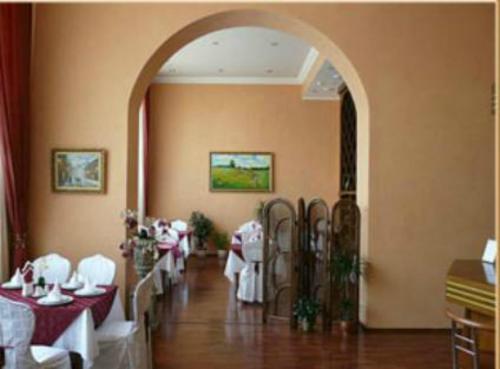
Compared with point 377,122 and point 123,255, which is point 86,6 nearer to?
point 123,255

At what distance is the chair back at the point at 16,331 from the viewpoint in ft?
9.80

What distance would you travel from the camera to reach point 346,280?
5465 mm

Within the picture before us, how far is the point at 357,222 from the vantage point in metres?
5.56

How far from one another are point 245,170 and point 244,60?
255cm

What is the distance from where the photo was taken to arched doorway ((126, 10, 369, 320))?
17.3 ft

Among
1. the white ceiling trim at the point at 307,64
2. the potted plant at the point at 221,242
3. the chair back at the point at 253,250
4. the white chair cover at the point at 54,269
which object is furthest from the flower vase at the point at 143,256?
the potted plant at the point at 221,242

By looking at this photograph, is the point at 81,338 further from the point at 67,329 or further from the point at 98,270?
the point at 98,270

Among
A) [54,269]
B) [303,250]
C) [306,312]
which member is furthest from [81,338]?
[303,250]

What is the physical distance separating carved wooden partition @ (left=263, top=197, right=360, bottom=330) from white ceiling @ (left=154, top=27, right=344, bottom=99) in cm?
300

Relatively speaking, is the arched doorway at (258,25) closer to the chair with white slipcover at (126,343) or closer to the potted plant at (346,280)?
the potted plant at (346,280)

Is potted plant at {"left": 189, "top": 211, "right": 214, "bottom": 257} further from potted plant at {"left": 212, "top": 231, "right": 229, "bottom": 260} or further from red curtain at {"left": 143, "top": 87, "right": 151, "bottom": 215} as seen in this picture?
red curtain at {"left": 143, "top": 87, "right": 151, "bottom": 215}

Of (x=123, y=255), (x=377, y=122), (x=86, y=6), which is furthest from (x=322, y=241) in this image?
(x=86, y=6)

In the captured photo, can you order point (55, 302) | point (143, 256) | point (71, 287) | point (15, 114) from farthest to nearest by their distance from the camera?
point (143, 256) → point (15, 114) → point (71, 287) → point (55, 302)

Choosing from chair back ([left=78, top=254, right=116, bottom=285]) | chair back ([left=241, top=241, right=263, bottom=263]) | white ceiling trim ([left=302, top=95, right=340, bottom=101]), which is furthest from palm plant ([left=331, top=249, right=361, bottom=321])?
white ceiling trim ([left=302, top=95, right=340, bottom=101])
